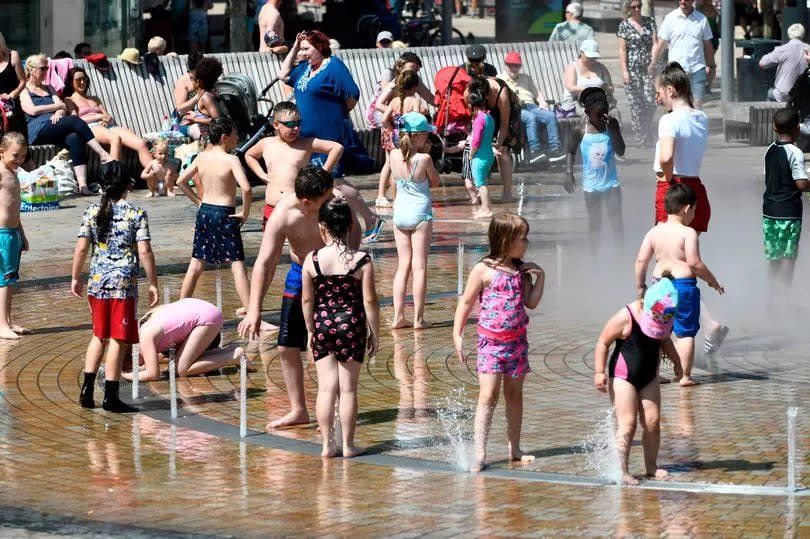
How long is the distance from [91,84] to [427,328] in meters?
10.6

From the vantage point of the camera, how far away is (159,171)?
65.7 feet

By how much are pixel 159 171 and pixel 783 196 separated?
31.3 feet

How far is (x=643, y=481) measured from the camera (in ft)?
28.2

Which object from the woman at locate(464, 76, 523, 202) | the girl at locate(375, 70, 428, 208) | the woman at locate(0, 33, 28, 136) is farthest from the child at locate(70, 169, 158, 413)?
the woman at locate(0, 33, 28, 136)

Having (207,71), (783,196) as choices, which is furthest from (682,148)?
(207,71)

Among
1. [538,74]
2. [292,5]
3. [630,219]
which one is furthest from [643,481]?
[292,5]

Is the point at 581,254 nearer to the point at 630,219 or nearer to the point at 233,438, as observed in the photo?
the point at 630,219

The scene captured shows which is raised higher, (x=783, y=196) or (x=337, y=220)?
(x=337, y=220)

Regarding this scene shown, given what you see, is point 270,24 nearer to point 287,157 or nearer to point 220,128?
point 220,128

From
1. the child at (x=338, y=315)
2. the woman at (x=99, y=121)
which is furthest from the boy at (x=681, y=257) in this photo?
the woman at (x=99, y=121)

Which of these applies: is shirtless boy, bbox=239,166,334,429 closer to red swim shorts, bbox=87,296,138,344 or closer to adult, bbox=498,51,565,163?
red swim shorts, bbox=87,296,138,344

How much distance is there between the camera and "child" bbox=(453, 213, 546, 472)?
346 inches

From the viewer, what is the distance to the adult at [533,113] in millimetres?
22297

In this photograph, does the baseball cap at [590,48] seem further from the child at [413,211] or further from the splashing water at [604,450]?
the splashing water at [604,450]
